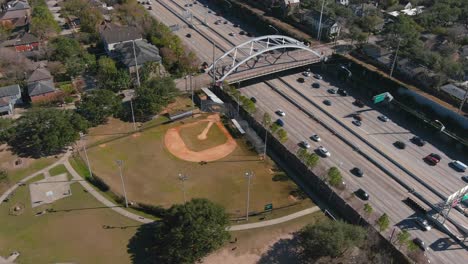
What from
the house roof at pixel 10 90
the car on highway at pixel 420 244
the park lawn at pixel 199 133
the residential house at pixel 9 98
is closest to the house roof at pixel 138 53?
the house roof at pixel 10 90

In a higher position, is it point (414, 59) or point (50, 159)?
point (414, 59)

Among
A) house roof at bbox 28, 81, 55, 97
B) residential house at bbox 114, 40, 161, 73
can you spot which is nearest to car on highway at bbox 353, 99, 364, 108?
residential house at bbox 114, 40, 161, 73

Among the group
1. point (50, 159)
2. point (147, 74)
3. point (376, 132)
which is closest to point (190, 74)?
point (147, 74)

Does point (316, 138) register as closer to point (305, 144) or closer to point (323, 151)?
point (305, 144)

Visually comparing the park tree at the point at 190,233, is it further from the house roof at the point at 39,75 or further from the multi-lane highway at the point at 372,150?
the house roof at the point at 39,75

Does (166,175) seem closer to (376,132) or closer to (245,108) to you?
(245,108)

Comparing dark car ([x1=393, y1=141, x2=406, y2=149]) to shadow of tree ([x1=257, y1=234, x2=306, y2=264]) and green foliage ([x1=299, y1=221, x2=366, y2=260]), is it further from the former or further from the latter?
shadow of tree ([x1=257, y1=234, x2=306, y2=264])

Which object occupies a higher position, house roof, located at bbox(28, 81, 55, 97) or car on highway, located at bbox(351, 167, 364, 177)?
house roof, located at bbox(28, 81, 55, 97)
